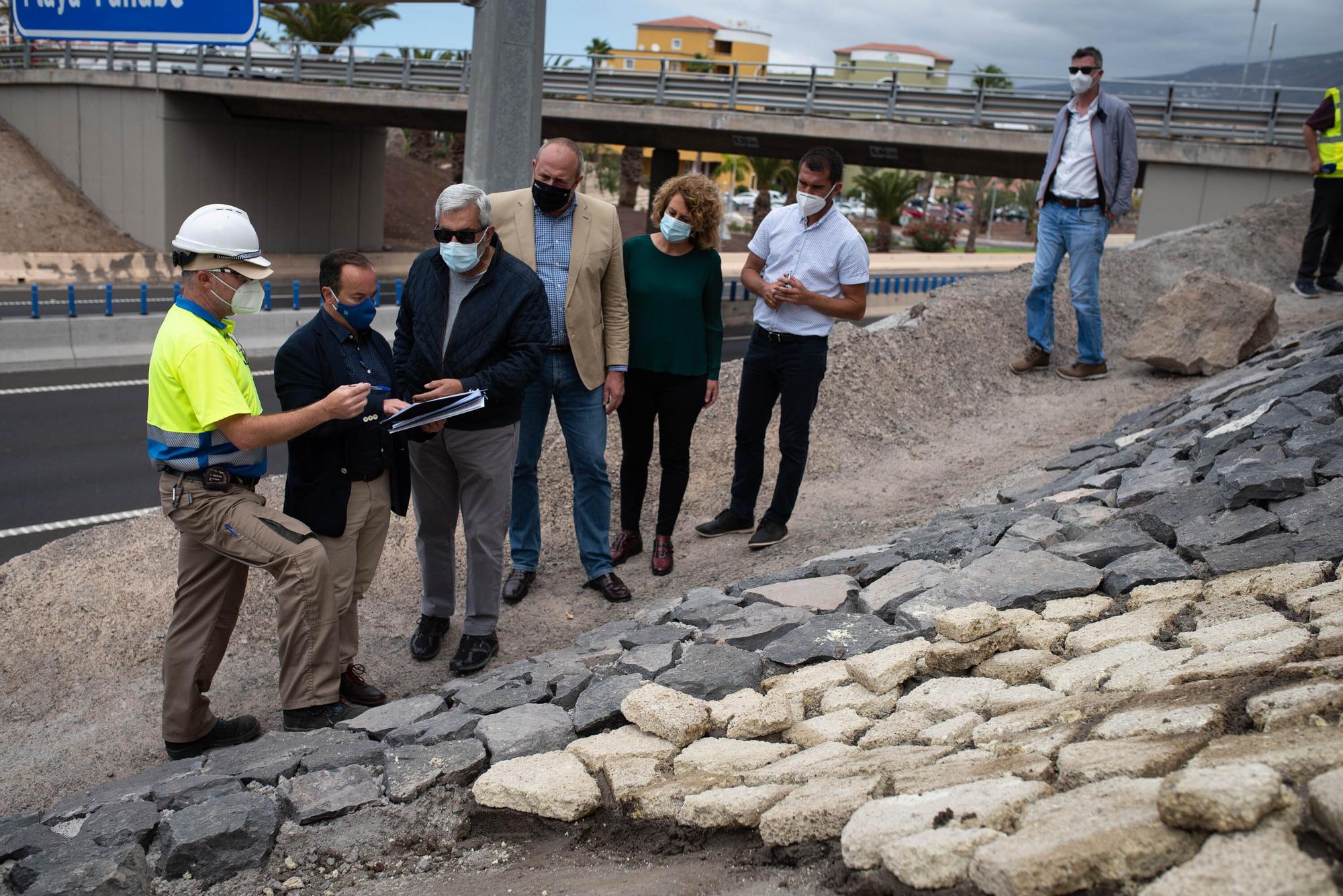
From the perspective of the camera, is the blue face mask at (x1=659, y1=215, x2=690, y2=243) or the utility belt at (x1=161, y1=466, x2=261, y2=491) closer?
the utility belt at (x1=161, y1=466, x2=261, y2=491)

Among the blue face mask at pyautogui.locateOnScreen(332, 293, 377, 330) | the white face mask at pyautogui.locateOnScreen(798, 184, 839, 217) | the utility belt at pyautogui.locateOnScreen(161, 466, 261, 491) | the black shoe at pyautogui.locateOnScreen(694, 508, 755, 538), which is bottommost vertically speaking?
the black shoe at pyautogui.locateOnScreen(694, 508, 755, 538)

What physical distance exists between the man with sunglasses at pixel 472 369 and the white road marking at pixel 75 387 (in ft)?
25.7

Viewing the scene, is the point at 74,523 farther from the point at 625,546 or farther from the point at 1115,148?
the point at 1115,148

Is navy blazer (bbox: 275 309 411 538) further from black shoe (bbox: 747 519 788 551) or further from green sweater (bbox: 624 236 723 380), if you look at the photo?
black shoe (bbox: 747 519 788 551)

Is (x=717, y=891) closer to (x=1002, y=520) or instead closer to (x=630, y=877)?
(x=630, y=877)

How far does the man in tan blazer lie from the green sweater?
12cm

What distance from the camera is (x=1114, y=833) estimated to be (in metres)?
2.07

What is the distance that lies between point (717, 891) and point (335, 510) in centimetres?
232

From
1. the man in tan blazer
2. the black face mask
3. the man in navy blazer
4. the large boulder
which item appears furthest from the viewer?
the large boulder

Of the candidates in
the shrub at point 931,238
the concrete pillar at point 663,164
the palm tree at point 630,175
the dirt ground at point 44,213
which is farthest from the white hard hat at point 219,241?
the shrub at point 931,238

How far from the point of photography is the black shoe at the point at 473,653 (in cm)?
472

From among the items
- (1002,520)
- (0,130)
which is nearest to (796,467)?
(1002,520)

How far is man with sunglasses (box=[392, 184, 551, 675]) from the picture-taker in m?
4.46

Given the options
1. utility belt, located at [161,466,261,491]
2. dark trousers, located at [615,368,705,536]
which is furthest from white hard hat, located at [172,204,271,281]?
dark trousers, located at [615,368,705,536]
